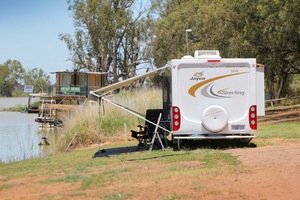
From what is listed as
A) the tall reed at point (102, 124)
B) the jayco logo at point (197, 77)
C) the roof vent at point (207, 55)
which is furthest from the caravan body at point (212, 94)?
the tall reed at point (102, 124)

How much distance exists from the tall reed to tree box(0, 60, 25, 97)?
9668cm

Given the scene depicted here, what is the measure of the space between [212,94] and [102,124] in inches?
375

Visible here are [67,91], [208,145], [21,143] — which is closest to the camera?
[208,145]

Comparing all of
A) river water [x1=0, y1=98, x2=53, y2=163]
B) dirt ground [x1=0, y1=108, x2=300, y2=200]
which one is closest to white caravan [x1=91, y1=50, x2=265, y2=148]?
dirt ground [x1=0, y1=108, x2=300, y2=200]

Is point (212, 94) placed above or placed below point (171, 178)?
above

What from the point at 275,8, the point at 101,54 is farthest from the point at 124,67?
the point at 275,8

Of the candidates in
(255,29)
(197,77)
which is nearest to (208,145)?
(197,77)

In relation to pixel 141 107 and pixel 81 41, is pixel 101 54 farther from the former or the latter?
pixel 141 107

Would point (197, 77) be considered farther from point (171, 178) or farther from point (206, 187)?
point (206, 187)

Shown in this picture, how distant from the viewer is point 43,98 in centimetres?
4425

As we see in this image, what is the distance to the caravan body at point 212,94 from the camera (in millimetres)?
11148

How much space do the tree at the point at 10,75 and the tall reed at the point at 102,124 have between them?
9668cm

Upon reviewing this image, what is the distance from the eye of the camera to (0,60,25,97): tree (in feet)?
371

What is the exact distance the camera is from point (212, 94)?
11.2m
